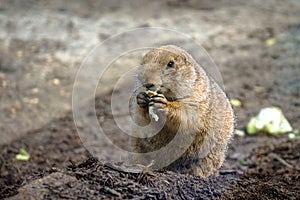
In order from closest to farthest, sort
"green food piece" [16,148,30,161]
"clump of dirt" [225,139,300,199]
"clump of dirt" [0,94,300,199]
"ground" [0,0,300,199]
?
"clump of dirt" [0,94,300,199], "ground" [0,0,300,199], "clump of dirt" [225,139,300,199], "green food piece" [16,148,30,161]

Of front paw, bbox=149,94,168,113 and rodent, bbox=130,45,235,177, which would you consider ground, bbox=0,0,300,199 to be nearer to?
rodent, bbox=130,45,235,177

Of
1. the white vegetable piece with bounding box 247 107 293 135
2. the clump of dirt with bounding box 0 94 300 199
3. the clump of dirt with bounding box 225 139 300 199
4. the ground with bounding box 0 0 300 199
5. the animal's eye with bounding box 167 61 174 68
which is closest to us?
the clump of dirt with bounding box 0 94 300 199

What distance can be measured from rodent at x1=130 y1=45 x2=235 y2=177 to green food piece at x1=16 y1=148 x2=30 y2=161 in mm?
2071

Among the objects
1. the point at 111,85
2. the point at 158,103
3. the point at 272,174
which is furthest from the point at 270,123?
the point at 158,103

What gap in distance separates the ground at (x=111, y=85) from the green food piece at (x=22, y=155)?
0.22 feet

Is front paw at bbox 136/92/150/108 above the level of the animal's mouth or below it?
below

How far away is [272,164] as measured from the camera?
6102 millimetres

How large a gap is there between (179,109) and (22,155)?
2.63 m

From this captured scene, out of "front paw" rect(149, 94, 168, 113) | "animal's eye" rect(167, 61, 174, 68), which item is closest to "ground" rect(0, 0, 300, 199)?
"front paw" rect(149, 94, 168, 113)

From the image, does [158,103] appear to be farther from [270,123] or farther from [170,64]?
[270,123]

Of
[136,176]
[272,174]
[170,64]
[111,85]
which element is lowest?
[136,176]

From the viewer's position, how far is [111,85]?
27.1 feet

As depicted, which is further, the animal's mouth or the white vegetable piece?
the white vegetable piece

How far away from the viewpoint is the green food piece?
6.33m
